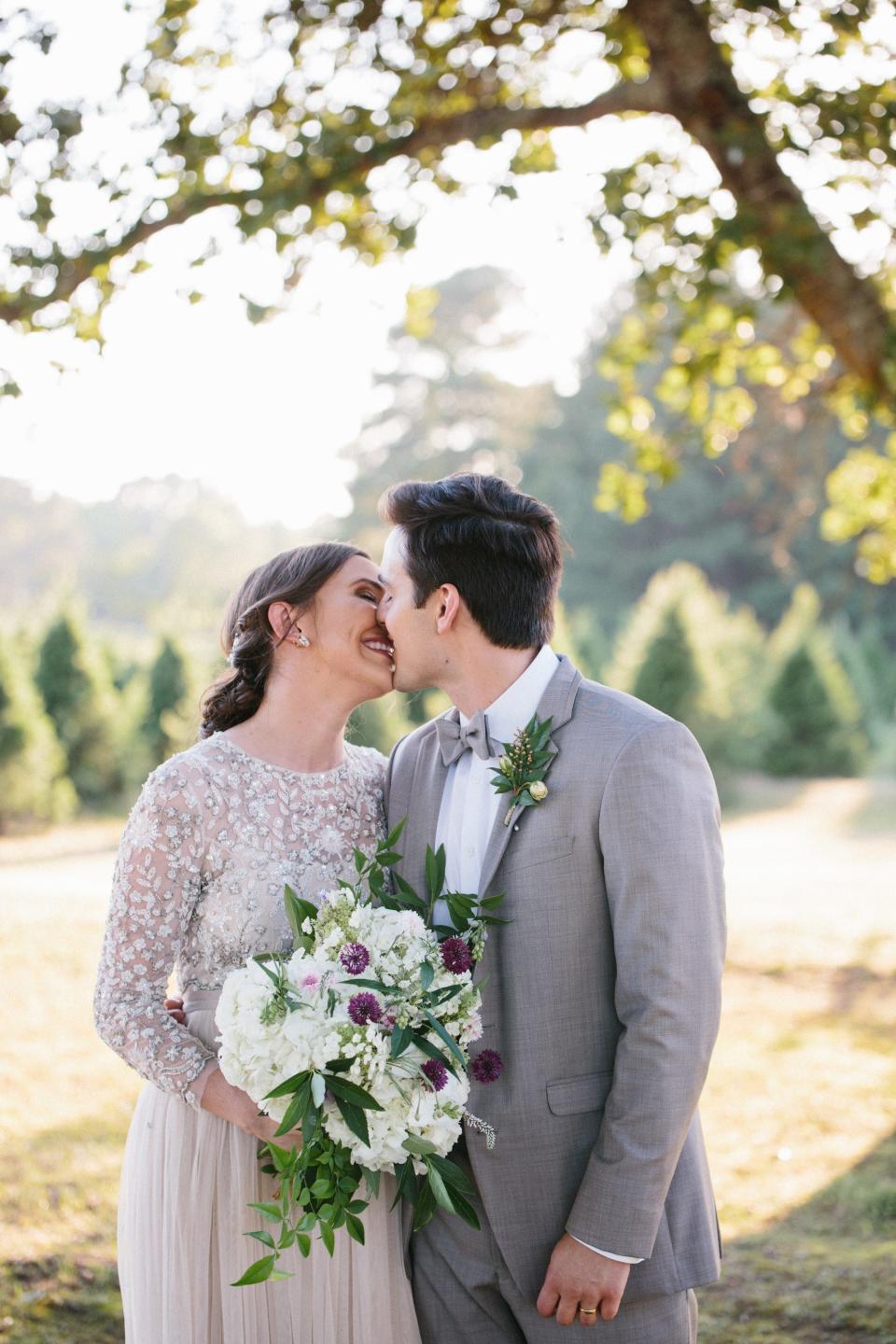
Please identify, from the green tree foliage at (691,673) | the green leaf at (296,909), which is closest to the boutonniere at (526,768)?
the green leaf at (296,909)

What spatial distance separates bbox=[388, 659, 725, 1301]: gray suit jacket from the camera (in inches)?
98.0

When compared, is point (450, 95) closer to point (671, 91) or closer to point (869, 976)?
point (671, 91)

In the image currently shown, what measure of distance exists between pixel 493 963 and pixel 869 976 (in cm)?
860

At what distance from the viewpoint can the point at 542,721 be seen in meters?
2.75

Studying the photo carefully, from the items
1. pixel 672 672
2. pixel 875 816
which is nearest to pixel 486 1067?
pixel 875 816

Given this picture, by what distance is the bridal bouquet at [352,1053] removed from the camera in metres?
2.23

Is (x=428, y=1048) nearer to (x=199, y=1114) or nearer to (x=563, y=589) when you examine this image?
(x=199, y=1114)

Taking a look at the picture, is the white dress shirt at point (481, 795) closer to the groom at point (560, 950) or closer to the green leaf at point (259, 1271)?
the groom at point (560, 950)

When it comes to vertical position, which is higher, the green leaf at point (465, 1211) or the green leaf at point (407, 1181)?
the green leaf at point (407, 1181)

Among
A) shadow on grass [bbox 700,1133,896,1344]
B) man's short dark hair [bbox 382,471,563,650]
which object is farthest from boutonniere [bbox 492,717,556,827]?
shadow on grass [bbox 700,1133,896,1344]

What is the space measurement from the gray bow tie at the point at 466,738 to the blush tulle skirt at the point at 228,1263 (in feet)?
2.63

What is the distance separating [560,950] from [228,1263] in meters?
1.04

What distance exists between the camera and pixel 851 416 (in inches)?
308

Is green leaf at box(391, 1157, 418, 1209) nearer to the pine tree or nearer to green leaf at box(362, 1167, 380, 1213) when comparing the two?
green leaf at box(362, 1167, 380, 1213)
